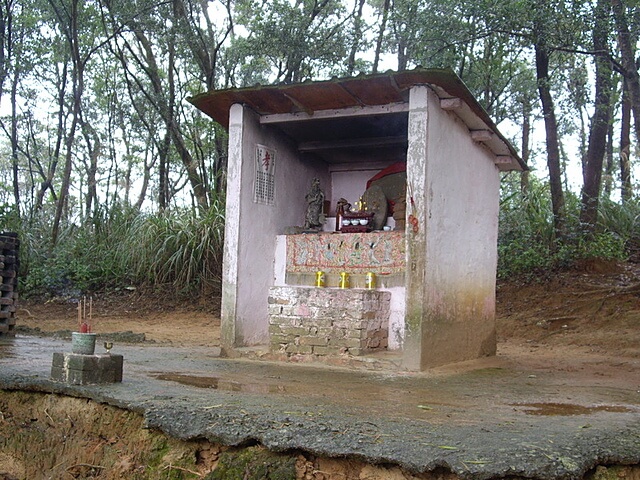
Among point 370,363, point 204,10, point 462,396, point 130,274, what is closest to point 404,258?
point 370,363

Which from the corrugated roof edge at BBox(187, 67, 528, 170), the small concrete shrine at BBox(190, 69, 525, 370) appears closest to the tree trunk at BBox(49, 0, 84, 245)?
the corrugated roof edge at BBox(187, 67, 528, 170)

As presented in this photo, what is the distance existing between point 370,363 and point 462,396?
180cm

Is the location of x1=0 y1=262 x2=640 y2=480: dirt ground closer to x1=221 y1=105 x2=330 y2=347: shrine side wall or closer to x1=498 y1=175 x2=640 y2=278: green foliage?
x1=498 y1=175 x2=640 y2=278: green foliage

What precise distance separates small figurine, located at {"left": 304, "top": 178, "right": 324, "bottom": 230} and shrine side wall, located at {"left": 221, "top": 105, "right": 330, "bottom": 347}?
428mm

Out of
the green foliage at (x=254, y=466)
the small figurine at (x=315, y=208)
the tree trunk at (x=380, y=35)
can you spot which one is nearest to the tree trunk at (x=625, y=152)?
the tree trunk at (x=380, y=35)

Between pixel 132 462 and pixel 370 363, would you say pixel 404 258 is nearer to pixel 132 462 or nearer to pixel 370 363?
pixel 370 363

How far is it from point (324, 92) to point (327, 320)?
98.5 inches

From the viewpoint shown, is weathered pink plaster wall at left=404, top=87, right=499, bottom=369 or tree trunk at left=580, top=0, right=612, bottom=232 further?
tree trunk at left=580, top=0, right=612, bottom=232

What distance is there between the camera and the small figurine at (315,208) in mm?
9031

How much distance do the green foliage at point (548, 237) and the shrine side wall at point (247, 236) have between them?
20.0ft

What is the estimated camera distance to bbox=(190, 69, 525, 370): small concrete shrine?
7031 mm

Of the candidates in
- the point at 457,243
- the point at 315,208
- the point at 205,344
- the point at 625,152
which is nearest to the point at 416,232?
the point at 457,243

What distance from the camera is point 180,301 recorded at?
13.2 meters

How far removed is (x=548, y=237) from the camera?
43.4ft
